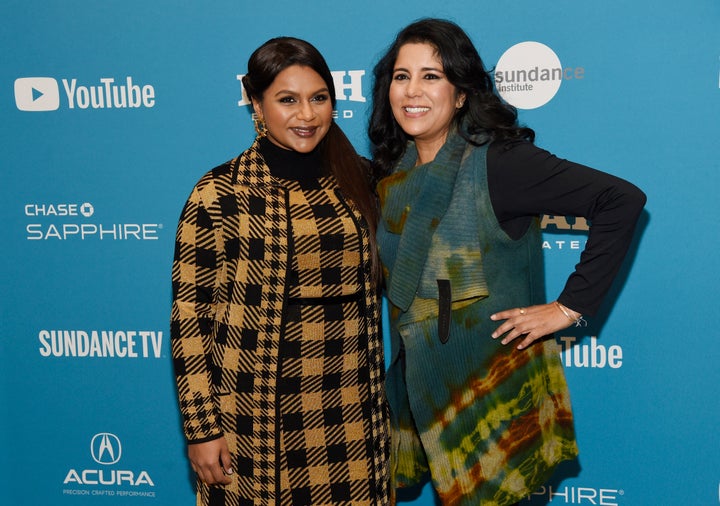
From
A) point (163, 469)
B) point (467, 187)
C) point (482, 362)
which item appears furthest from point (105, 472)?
point (467, 187)

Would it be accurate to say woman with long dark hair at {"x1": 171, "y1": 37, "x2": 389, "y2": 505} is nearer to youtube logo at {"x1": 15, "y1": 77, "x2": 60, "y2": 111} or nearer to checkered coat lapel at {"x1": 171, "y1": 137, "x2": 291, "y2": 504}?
checkered coat lapel at {"x1": 171, "y1": 137, "x2": 291, "y2": 504}

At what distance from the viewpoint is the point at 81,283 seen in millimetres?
2686

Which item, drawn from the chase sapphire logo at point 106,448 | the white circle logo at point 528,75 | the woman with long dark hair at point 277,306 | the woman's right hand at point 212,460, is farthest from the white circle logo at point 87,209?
the white circle logo at point 528,75

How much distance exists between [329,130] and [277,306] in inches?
19.2

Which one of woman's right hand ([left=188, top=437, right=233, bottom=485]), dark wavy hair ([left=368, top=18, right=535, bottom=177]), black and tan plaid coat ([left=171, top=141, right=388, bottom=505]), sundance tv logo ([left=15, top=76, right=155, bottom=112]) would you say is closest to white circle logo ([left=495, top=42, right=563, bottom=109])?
dark wavy hair ([left=368, top=18, right=535, bottom=177])

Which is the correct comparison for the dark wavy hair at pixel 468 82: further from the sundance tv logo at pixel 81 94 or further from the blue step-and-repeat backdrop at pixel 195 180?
the sundance tv logo at pixel 81 94

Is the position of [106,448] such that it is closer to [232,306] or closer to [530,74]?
[232,306]

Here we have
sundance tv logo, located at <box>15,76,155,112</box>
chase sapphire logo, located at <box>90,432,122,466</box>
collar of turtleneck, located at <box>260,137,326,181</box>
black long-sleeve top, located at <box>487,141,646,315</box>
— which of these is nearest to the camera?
black long-sleeve top, located at <box>487,141,646,315</box>

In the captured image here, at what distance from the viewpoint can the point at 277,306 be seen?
1.77 m

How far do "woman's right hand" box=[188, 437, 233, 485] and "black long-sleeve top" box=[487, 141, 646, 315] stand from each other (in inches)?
33.8

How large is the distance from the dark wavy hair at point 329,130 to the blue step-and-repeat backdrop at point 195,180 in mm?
522

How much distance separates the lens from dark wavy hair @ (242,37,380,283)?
1744 mm

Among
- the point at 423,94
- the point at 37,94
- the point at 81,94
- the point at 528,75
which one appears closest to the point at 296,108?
the point at 423,94

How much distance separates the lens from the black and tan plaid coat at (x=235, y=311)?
1.75 m
